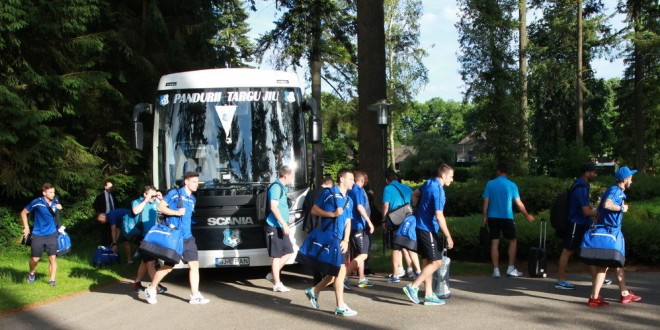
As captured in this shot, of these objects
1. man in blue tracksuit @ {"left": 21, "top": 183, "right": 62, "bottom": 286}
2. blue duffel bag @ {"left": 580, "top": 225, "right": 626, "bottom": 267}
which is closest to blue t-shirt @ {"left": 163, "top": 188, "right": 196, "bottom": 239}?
man in blue tracksuit @ {"left": 21, "top": 183, "right": 62, "bottom": 286}

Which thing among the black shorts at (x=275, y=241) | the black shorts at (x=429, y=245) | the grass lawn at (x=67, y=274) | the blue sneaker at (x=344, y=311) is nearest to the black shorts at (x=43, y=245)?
the grass lawn at (x=67, y=274)

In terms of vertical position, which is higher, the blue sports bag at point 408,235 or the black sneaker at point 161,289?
the blue sports bag at point 408,235

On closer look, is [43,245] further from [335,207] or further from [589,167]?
[589,167]

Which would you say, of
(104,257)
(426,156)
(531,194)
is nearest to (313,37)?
(531,194)

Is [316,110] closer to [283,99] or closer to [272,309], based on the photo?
[283,99]

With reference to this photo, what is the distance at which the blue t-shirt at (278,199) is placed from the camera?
30.3 feet

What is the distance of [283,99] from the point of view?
10.9m

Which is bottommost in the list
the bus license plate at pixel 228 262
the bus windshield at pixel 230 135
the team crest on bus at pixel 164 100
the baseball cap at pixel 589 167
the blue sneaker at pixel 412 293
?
the blue sneaker at pixel 412 293

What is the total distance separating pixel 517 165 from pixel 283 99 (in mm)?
17210

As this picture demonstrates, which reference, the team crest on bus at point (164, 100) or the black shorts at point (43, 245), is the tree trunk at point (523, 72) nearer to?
the team crest on bus at point (164, 100)

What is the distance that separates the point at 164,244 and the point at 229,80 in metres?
3.44

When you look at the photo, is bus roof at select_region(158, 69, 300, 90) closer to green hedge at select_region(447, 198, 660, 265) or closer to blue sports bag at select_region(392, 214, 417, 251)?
blue sports bag at select_region(392, 214, 417, 251)

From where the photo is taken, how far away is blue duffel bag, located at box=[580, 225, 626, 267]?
771 cm

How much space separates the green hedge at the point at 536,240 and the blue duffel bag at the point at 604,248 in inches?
135
